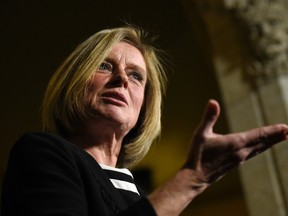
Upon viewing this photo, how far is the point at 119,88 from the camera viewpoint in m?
1.25

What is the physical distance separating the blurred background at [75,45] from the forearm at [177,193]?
6.26 feet

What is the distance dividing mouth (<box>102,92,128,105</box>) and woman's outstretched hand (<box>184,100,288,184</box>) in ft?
1.59

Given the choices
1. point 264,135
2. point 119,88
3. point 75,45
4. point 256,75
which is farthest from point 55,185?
point 75,45

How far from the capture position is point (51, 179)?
833mm

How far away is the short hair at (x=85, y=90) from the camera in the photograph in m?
1.25

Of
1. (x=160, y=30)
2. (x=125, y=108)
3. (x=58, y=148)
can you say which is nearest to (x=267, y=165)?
(x=125, y=108)

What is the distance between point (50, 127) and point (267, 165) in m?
1.10

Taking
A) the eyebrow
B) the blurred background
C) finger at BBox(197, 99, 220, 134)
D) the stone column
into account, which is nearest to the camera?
finger at BBox(197, 99, 220, 134)

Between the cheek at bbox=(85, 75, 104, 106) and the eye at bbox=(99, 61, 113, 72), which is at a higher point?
the eye at bbox=(99, 61, 113, 72)

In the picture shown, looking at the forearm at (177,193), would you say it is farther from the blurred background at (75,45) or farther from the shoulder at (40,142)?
the blurred background at (75,45)

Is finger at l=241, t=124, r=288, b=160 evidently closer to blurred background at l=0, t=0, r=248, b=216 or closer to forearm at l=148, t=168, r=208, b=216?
forearm at l=148, t=168, r=208, b=216

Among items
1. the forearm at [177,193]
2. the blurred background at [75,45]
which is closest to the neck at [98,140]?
the forearm at [177,193]

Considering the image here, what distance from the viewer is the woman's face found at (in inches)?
47.7

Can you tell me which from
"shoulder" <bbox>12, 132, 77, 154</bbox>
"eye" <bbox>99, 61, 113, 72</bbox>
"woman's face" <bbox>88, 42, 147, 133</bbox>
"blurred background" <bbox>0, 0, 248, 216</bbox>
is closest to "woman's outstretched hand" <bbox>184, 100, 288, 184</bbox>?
"shoulder" <bbox>12, 132, 77, 154</bbox>
